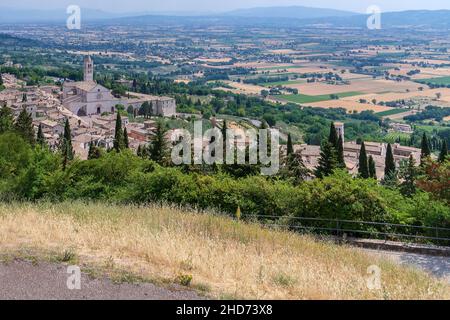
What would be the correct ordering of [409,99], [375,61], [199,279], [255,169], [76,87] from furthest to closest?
1. [375,61]
2. [409,99]
3. [76,87]
4. [255,169]
5. [199,279]

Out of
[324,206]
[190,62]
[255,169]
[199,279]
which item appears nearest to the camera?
[199,279]

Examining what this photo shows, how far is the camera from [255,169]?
64.9 ft

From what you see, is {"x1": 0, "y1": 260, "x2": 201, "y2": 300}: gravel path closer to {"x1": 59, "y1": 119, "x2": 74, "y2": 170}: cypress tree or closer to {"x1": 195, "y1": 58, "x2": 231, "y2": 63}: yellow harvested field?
{"x1": 59, "y1": 119, "x2": 74, "y2": 170}: cypress tree

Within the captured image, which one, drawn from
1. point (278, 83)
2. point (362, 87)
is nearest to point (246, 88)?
point (278, 83)

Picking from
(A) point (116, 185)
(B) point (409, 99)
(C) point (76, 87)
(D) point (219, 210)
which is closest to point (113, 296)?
(D) point (219, 210)

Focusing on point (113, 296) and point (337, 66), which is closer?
point (113, 296)

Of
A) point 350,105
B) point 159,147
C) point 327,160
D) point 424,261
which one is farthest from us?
point 350,105

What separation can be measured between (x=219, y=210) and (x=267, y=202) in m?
0.97

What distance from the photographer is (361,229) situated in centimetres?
983

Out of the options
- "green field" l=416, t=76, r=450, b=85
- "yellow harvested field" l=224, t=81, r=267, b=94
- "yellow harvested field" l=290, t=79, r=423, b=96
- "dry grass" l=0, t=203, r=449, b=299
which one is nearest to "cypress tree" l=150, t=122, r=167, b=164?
"dry grass" l=0, t=203, r=449, b=299

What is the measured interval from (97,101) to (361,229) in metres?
63.9

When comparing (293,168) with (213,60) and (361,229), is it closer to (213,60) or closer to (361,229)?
(361,229)
